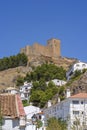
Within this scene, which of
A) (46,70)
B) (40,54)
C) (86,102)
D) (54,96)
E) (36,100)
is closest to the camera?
(86,102)

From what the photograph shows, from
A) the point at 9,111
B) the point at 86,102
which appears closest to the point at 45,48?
the point at 86,102

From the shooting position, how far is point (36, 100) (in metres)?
111

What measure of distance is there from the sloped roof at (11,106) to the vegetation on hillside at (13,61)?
454ft

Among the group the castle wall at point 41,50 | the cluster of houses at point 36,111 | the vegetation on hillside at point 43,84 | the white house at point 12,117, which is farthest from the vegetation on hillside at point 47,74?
the white house at point 12,117

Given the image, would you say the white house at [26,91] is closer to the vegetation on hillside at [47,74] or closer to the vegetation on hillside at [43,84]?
the vegetation on hillside at [43,84]

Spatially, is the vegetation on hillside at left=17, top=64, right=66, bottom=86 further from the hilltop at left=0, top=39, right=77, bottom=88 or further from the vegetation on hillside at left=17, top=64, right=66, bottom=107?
the hilltop at left=0, top=39, right=77, bottom=88

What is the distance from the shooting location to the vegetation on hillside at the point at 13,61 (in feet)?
554

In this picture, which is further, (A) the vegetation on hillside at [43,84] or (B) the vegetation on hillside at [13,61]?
(B) the vegetation on hillside at [13,61]

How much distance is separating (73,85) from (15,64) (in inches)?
2738

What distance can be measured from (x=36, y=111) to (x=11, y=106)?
225 feet

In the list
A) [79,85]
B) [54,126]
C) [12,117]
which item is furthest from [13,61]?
[12,117]

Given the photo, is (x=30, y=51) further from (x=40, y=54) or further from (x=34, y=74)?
(x=34, y=74)

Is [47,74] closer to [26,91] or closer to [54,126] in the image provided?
[26,91]

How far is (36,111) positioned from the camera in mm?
96750
